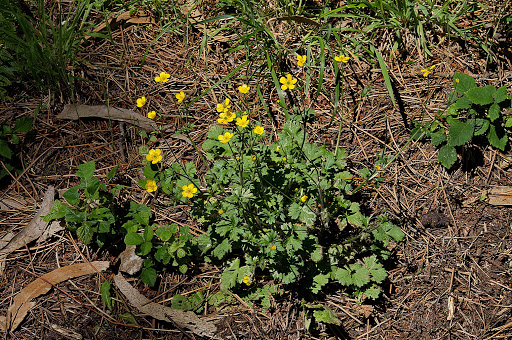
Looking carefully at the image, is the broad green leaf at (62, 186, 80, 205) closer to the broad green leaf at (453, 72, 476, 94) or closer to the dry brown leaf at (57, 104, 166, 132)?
the dry brown leaf at (57, 104, 166, 132)

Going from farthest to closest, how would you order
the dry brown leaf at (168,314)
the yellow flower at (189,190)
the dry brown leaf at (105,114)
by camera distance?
the dry brown leaf at (105,114), the dry brown leaf at (168,314), the yellow flower at (189,190)

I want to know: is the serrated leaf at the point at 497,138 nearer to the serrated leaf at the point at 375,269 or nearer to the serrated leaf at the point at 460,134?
the serrated leaf at the point at 460,134

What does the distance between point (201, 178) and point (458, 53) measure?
2.20 m

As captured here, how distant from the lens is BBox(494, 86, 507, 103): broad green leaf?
8.45 ft

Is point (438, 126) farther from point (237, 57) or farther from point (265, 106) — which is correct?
point (237, 57)

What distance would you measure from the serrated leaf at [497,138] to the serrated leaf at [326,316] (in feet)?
5.19

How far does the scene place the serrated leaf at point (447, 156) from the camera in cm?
265

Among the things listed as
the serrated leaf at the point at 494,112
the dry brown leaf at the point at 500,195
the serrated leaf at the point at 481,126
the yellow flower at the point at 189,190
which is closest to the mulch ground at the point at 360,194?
the dry brown leaf at the point at 500,195

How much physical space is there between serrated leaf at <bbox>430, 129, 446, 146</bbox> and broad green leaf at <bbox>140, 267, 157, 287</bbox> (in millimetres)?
2108

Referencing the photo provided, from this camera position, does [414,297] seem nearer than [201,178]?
Yes

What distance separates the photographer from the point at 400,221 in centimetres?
267

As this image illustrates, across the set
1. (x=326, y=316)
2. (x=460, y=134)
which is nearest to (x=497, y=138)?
(x=460, y=134)

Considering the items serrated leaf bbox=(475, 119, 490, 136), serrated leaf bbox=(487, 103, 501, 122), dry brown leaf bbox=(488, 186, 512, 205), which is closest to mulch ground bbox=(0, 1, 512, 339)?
dry brown leaf bbox=(488, 186, 512, 205)

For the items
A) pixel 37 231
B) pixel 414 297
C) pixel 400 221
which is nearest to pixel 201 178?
pixel 37 231
